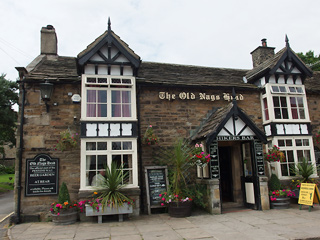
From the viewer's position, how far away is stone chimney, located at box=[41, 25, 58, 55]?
1122 cm

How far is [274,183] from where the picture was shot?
29.4ft

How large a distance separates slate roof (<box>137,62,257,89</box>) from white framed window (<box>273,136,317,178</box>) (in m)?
2.57

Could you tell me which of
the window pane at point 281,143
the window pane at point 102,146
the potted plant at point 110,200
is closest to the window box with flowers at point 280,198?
the window pane at point 281,143

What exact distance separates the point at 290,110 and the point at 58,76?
30.3ft

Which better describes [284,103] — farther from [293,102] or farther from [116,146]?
[116,146]

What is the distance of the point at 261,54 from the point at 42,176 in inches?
449

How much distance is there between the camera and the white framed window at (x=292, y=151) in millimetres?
9828

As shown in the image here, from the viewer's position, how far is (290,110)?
1035 centimetres

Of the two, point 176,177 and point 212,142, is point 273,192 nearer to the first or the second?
point 212,142

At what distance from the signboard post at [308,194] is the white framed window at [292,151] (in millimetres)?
1203

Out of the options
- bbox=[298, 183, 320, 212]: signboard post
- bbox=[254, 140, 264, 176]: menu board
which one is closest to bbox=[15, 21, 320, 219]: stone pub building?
bbox=[254, 140, 264, 176]: menu board

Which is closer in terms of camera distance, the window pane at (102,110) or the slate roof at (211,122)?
the slate roof at (211,122)

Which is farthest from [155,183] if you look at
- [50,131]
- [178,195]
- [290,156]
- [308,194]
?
[290,156]

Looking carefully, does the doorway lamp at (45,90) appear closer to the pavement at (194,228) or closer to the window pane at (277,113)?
the pavement at (194,228)
